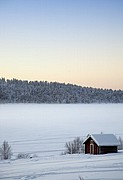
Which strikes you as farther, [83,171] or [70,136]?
[70,136]

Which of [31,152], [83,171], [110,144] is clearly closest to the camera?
[83,171]

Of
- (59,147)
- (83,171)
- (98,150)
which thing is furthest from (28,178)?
(59,147)

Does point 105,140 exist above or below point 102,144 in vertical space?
above

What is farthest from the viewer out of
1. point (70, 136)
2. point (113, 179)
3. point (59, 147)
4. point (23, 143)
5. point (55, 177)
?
point (70, 136)

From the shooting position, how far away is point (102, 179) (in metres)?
14.7

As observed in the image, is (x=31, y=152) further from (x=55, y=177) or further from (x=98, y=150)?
(x=55, y=177)

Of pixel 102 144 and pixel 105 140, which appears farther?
pixel 105 140

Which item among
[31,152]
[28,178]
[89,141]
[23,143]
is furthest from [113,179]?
[23,143]

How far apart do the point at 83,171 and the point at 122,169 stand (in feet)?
6.77

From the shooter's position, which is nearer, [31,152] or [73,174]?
[73,174]

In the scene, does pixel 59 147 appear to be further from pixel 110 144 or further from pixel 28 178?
pixel 28 178

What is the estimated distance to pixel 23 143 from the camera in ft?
178

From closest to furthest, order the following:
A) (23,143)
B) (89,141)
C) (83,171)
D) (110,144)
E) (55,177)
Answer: (55,177) → (83,171) → (110,144) → (89,141) → (23,143)

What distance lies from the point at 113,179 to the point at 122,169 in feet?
9.15
